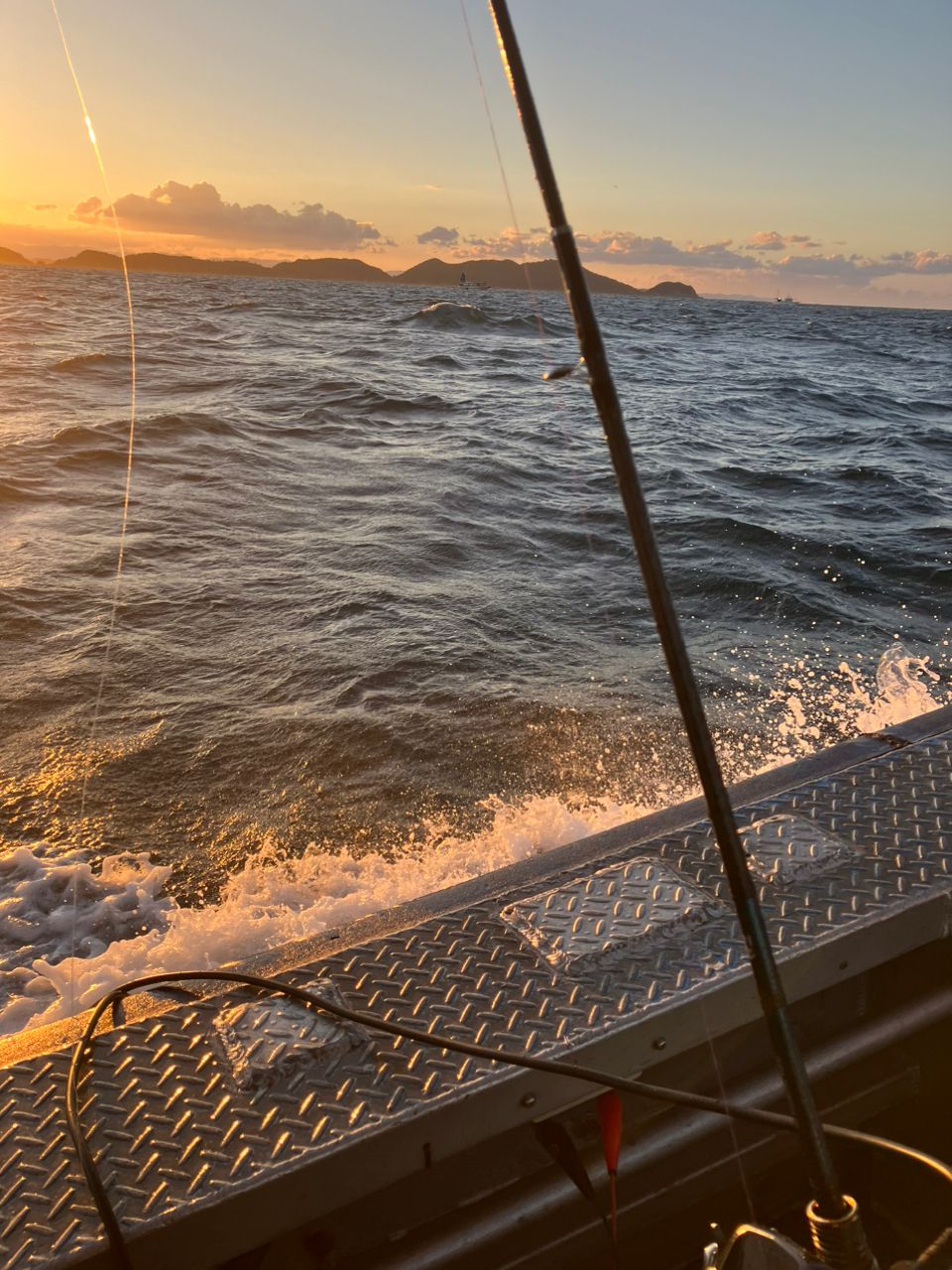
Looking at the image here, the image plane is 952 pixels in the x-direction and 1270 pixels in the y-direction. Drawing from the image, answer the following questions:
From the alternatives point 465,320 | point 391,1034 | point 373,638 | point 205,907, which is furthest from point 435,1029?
point 465,320

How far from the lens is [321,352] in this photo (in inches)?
844

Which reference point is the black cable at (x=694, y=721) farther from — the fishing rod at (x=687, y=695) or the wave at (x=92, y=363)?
the wave at (x=92, y=363)

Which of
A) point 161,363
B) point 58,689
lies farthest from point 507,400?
point 58,689

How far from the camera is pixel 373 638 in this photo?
664 cm

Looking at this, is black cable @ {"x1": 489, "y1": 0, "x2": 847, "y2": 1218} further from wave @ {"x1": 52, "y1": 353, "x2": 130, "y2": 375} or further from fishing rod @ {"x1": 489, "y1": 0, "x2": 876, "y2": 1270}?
wave @ {"x1": 52, "y1": 353, "x2": 130, "y2": 375}

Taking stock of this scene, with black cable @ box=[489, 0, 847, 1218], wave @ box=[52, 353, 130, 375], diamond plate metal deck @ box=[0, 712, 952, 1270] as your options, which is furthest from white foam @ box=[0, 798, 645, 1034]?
wave @ box=[52, 353, 130, 375]

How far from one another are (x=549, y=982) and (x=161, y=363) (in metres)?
18.3

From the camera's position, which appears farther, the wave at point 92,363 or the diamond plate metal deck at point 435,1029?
the wave at point 92,363

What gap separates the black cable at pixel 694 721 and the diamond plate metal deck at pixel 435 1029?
671 mm

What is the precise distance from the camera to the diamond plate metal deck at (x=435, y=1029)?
1646 millimetres

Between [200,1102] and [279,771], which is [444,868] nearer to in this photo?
[279,771]

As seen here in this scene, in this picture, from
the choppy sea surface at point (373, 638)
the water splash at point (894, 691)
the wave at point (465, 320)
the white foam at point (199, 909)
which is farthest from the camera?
the wave at point (465, 320)

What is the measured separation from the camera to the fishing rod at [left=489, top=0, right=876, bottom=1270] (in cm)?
116

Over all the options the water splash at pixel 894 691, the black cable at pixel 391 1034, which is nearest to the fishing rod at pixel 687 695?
the black cable at pixel 391 1034
